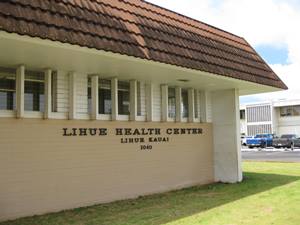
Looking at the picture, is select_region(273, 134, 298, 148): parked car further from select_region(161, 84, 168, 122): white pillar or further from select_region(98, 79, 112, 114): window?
select_region(98, 79, 112, 114): window

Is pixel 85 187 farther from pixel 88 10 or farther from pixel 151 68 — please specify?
pixel 88 10

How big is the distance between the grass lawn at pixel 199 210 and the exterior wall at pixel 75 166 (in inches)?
13.1

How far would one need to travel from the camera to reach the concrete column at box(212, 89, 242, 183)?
46.9ft

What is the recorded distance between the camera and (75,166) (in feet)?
32.1

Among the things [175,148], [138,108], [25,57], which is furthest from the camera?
[175,148]

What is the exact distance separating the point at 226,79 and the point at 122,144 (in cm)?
367

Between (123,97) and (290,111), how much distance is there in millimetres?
52327

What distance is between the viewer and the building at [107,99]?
8148mm

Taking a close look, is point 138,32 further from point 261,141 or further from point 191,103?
point 261,141

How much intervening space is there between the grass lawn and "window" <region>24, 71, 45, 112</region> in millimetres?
2469

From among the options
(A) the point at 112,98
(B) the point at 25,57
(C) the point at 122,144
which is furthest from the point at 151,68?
(B) the point at 25,57

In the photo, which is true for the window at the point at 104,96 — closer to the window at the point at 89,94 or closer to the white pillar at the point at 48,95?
the window at the point at 89,94

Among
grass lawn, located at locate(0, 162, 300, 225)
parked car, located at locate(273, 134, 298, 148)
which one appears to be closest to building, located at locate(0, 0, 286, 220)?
grass lawn, located at locate(0, 162, 300, 225)

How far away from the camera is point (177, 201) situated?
10.6m
